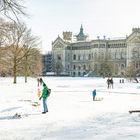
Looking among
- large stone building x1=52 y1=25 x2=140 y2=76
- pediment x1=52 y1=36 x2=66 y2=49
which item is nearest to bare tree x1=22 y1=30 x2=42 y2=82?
large stone building x1=52 y1=25 x2=140 y2=76

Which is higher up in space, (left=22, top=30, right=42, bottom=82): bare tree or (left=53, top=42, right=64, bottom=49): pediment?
(left=53, top=42, right=64, bottom=49): pediment

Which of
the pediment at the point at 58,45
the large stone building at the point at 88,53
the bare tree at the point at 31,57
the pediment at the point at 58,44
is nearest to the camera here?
the bare tree at the point at 31,57

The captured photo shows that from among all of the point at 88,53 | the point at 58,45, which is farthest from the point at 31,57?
the point at 58,45

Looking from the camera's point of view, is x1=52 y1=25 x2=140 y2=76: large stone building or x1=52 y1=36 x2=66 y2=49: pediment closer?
x1=52 y1=25 x2=140 y2=76: large stone building

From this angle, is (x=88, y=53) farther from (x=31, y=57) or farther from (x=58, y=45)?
(x=31, y=57)

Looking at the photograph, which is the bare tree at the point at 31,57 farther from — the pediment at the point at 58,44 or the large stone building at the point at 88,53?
the pediment at the point at 58,44

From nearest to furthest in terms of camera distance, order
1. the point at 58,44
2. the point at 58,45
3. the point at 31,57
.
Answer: the point at 31,57 < the point at 58,45 < the point at 58,44

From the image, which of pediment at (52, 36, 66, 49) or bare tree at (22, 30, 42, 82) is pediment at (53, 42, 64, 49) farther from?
bare tree at (22, 30, 42, 82)

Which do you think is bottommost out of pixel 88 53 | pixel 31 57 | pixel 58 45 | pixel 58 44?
pixel 31 57

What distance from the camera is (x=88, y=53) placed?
161 metres

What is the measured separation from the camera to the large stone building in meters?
144

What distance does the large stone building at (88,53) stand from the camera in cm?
14412

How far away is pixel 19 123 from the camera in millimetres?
15352

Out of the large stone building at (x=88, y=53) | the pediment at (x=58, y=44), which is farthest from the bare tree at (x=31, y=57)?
the pediment at (x=58, y=44)
